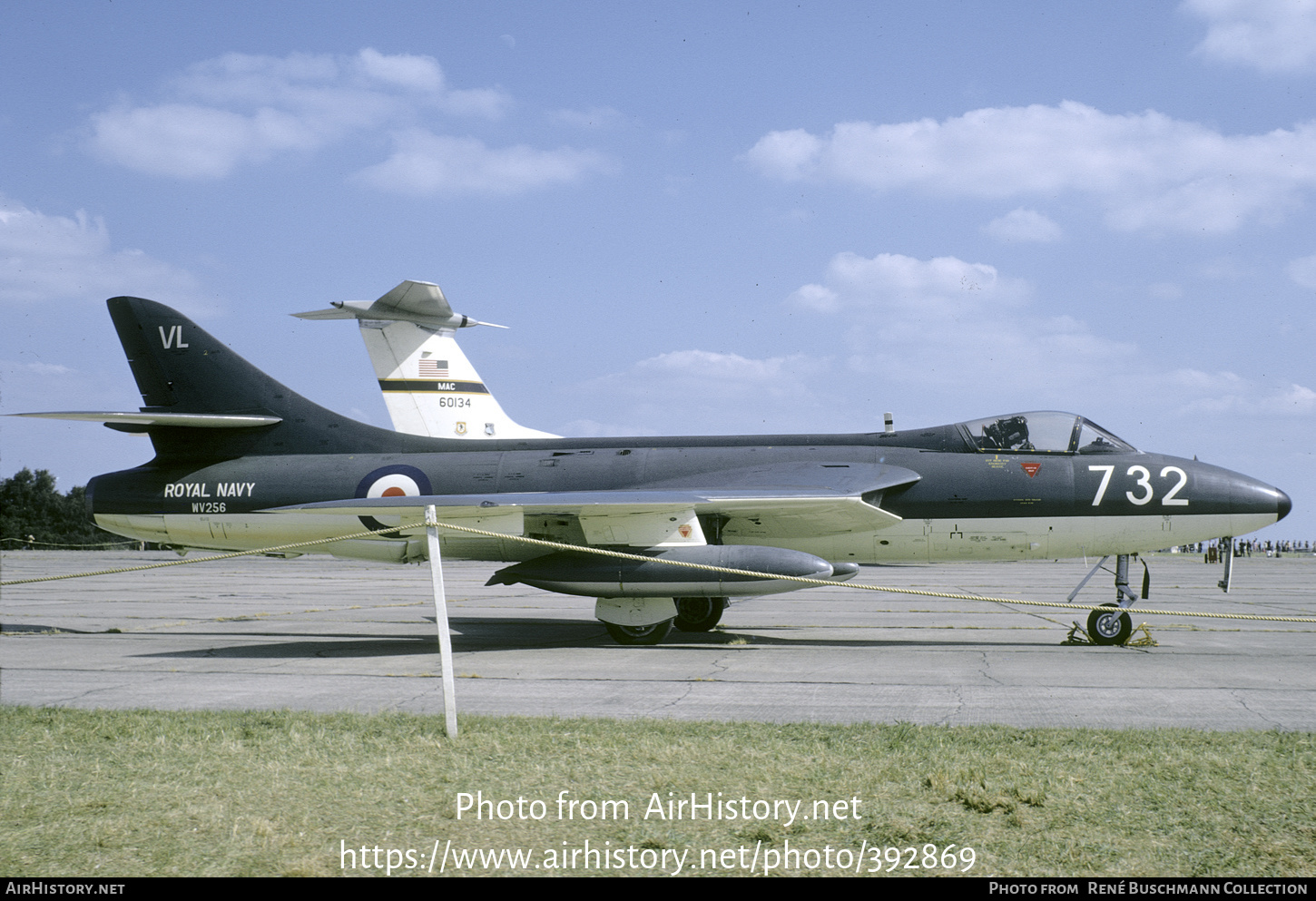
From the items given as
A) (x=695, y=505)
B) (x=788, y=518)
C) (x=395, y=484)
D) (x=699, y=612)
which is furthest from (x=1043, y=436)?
(x=395, y=484)

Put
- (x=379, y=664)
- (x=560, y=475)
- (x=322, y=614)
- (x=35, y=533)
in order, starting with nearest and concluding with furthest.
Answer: (x=379, y=664), (x=560, y=475), (x=322, y=614), (x=35, y=533)

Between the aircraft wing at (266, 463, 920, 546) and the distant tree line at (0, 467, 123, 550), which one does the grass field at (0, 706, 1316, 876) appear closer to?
the aircraft wing at (266, 463, 920, 546)

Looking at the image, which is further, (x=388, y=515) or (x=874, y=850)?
(x=388, y=515)

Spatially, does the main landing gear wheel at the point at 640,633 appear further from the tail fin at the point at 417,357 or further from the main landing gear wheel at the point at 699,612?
the tail fin at the point at 417,357

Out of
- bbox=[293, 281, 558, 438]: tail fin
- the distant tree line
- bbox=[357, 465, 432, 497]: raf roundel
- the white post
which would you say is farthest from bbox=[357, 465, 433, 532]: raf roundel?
the distant tree line

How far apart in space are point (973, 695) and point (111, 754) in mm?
6130

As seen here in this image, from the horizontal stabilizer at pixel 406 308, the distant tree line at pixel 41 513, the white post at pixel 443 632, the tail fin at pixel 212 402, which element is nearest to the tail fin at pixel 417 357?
the horizontal stabilizer at pixel 406 308

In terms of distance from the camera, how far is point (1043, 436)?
12828 mm

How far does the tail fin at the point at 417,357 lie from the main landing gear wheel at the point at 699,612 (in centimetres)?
656

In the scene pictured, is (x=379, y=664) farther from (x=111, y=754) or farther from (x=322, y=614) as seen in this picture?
(x=322, y=614)

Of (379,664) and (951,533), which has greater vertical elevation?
(951,533)

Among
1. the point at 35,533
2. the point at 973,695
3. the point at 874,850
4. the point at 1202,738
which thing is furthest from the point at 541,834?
the point at 35,533

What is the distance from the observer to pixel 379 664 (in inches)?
397

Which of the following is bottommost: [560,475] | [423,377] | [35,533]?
[35,533]
